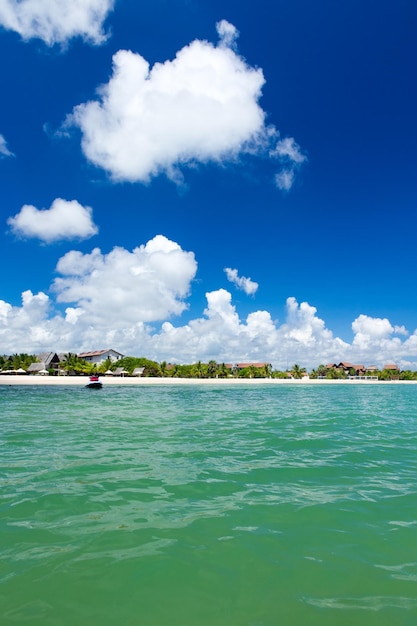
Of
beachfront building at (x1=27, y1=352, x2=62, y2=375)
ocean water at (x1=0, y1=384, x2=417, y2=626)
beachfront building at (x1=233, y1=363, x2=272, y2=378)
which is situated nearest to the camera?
ocean water at (x1=0, y1=384, x2=417, y2=626)

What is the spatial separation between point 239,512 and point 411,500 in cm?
361

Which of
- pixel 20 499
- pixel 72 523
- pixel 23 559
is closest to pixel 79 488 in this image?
pixel 20 499

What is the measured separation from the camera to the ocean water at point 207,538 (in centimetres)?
430

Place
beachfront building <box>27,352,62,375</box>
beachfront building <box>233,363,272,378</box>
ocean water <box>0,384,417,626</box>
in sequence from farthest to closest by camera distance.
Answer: beachfront building <box>233,363,272,378</box>, beachfront building <box>27,352,62,375</box>, ocean water <box>0,384,417,626</box>

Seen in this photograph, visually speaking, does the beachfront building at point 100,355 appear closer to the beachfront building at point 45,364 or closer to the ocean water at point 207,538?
the beachfront building at point 45,364

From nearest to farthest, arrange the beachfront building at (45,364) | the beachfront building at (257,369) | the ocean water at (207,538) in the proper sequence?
1. the ocean water at (207,538)
2. the beachfront building at (45,364)
3. the beachfront building at (257,369)

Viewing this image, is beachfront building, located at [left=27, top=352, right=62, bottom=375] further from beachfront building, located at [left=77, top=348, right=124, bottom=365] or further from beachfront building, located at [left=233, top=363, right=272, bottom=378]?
beachfront building, located at [left=233, top=363, right=272, bottom=378]

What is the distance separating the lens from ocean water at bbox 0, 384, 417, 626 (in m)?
Answer: 4.30

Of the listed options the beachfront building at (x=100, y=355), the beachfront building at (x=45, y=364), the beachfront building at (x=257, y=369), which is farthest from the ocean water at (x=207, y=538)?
the beachfront building at (x=100, y=355)

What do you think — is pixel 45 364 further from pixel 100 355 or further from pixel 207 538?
pixel 207 538

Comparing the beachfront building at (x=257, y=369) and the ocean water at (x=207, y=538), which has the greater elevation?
the beachfront building at (x=257, y=369)

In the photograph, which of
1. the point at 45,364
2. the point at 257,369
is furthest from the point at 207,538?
the point at 257,369

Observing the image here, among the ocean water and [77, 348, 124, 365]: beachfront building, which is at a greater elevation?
[77, 348, 124, 365]: beachfront building

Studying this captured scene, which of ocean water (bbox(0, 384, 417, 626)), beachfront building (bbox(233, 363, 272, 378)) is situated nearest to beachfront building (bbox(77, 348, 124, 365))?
→ beachfront building (bbox(233, 363, 272, 378))
